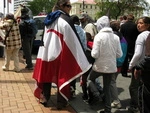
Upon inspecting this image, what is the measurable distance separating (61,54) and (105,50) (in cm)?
81

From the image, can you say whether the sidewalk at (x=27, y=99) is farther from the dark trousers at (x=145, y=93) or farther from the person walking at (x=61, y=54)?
the dark trousers at (x=145, y=93)

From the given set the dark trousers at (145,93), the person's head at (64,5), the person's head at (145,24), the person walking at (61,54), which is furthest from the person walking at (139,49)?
the person's head at (64,5)

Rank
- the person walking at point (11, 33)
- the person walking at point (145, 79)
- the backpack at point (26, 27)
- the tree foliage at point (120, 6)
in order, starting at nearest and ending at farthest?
the person walking at point (145, 79) → the person walking at point (11, 33) → the backpack at point (26, 27) → the tree foliage at point (120, 6)

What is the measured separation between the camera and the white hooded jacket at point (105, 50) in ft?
14.2

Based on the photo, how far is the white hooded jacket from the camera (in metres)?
4.34

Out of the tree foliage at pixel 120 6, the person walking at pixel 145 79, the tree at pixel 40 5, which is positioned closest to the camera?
the person walking at pixel 145 79

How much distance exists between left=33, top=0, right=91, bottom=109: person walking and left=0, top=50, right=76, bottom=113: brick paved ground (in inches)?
15.1

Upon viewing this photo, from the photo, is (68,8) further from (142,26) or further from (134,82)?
(134,82)

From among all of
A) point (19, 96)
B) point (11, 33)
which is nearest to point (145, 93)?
point (19, 96)

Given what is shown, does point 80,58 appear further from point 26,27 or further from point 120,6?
point 120,6

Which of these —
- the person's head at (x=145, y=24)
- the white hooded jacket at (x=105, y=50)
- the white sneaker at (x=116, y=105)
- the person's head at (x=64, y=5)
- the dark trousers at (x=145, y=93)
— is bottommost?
the white sneaker at (x=116, y=105)

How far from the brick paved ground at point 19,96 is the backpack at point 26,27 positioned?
134 cm

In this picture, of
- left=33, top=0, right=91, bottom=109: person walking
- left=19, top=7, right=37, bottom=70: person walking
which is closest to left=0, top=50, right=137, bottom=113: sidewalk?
left=33, top=0, right=91, bottom=109: person walking

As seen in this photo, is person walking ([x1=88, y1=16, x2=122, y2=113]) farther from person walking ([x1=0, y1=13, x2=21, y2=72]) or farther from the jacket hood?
person walking ([x1=0, y1=13, x2=21, y2=72])
